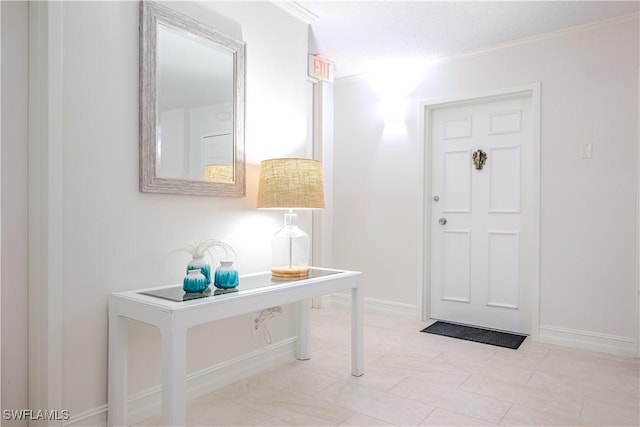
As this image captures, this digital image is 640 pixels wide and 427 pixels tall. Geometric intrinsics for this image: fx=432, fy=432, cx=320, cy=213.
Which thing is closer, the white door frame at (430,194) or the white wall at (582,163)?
the white wall at (582,163)

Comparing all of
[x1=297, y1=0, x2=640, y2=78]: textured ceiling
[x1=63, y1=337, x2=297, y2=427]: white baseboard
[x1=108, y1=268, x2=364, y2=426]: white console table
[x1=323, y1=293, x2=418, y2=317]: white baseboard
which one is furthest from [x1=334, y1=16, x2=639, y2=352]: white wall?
[x1=108, y1=268, x2=364, y2=426]: white console table

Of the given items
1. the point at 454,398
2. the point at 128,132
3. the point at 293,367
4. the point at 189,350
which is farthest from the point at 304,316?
the point at 128,132

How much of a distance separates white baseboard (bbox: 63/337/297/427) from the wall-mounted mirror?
3.08 feet

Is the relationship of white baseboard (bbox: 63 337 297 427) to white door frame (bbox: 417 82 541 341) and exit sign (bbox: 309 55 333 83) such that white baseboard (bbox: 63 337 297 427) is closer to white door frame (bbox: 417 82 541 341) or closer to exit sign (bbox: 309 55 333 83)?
white door frame (bbox: 417 82 541 341)

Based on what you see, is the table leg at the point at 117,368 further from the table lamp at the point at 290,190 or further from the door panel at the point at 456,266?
the door panel at the point at 456,266

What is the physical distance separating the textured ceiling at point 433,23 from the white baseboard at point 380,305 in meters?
2.15

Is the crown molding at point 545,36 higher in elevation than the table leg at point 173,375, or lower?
higher

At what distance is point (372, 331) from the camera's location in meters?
3.42

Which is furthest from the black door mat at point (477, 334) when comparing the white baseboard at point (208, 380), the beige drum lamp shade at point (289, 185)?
the beige drum lamp shade at point (289, 185)

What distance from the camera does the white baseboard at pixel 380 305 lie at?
12.5 ft

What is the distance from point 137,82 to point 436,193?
8.56 feet

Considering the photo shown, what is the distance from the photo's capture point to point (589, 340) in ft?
9.77

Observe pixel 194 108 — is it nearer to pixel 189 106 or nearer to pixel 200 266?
pixel 189 106

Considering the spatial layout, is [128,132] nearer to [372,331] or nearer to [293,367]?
[293,367]
